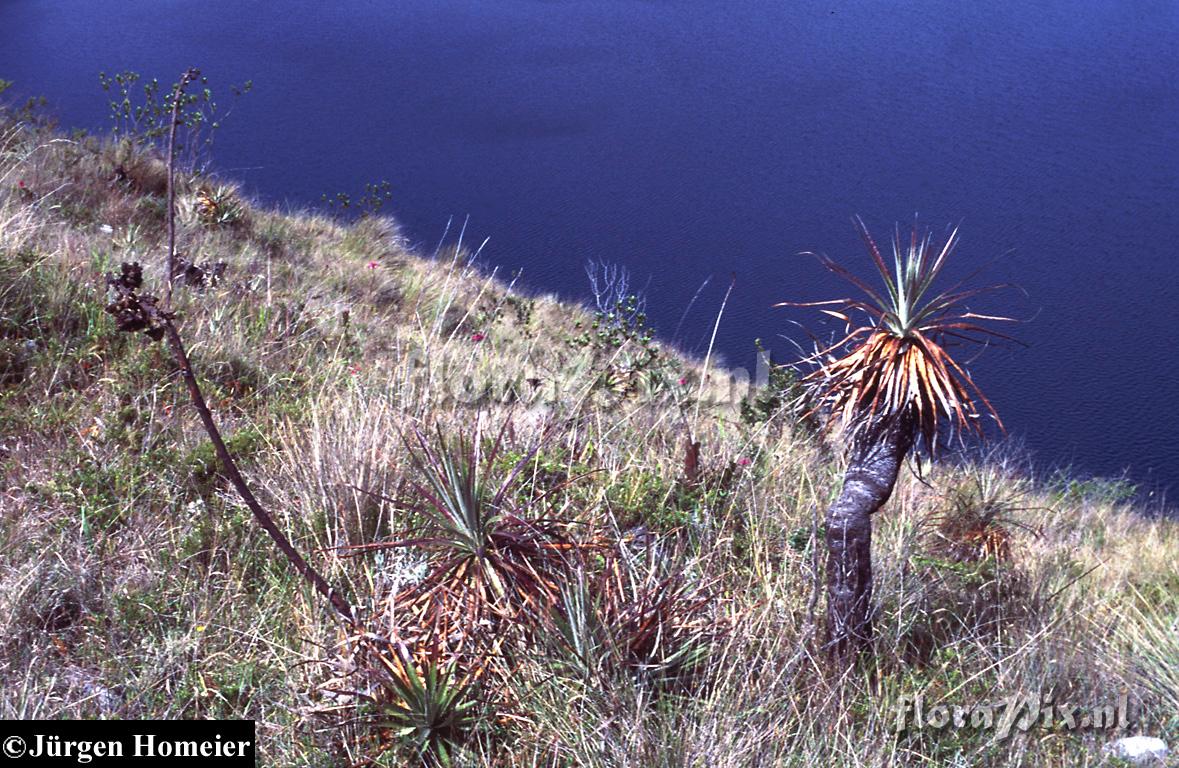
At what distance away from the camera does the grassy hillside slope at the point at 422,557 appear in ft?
7.52

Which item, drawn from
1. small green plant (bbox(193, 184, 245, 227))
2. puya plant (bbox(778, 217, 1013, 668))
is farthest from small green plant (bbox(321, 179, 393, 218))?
puya plant (bbox(778, 217, 1013, 668))

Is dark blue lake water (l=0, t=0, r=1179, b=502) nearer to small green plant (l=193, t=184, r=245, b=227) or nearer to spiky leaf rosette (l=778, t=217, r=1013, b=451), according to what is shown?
small green plant (l=193, t=184, r=245, b=227)

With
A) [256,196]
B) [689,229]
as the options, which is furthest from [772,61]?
[256,196]

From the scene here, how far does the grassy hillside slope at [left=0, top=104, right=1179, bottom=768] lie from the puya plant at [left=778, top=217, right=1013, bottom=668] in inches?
5.0

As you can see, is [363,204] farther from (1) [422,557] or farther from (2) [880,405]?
(2) [880,405]

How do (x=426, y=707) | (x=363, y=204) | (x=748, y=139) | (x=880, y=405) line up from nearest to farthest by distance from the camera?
1. (x=426, y=707)
2. (x=880, y=405)
3. (x=363, y=204)
4. (x=748, y=139)

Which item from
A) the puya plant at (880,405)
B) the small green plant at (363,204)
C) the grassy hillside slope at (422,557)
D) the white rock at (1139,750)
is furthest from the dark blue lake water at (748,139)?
the puya plant at (880,405)

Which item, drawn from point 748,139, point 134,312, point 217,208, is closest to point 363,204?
point 217,208

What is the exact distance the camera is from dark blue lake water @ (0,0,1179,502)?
10.1 m

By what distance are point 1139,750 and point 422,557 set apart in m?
1.79

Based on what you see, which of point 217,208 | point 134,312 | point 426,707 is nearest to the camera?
point 426,707

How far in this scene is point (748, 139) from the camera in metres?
13.9

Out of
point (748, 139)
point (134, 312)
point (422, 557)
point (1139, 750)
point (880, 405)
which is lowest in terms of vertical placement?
point (1139, 750)

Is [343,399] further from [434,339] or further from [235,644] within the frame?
[235,644]
